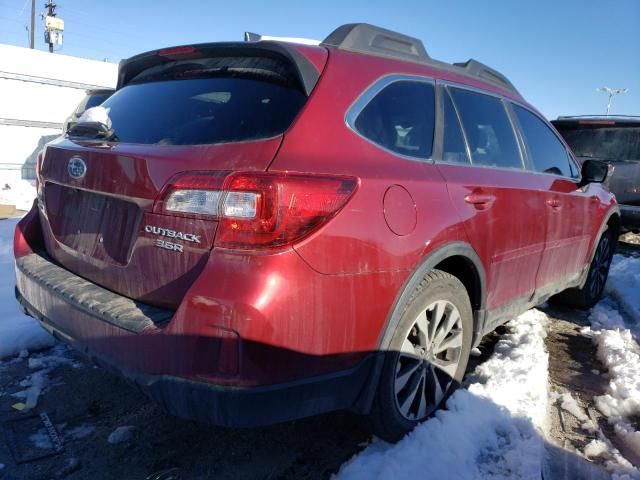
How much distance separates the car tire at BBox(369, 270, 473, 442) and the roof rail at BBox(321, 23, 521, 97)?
3.75 ft

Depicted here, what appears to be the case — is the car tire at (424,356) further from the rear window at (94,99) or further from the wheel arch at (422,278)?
the rear window at (94,99)

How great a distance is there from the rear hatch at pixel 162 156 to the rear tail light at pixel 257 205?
35mm

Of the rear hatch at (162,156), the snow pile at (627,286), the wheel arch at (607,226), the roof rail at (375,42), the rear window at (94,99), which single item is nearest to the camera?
the rear hatch at (162,156)

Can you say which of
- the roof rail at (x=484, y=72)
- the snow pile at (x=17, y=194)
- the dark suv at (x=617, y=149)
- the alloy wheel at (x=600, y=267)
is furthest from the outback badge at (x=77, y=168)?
the snow pile at (x=17, y=194)

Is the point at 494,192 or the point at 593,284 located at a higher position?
the point at 494,192

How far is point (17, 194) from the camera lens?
10945 millimetres

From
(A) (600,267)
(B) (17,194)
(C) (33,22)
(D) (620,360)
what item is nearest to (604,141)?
(A) (600,267)

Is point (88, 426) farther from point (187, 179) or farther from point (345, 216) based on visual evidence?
point (345, 216)

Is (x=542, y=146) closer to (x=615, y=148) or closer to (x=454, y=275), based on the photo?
(x=454, y=275)

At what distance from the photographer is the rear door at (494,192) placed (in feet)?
8.80

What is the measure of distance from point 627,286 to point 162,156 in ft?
17.9

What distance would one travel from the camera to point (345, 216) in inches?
75.0

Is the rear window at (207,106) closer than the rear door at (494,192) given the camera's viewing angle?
Yes

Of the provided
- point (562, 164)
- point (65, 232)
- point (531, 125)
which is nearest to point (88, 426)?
point (65, 232)
